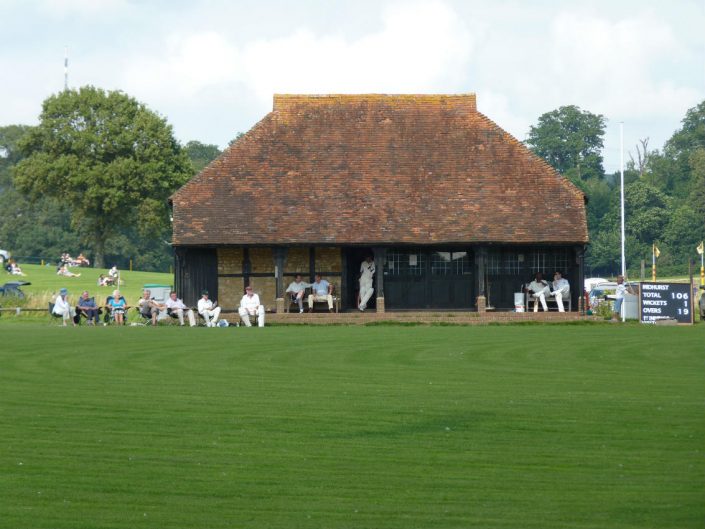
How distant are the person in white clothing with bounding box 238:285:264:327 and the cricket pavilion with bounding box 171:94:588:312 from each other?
2.86 metres

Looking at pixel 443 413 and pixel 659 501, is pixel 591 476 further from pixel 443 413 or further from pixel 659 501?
pixel 443 413

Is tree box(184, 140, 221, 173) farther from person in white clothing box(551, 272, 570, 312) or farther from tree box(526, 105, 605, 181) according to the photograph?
person in white clothing box(551, 272, 570, 312)

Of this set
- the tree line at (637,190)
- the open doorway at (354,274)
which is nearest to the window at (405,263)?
the open doorway at (354,274)

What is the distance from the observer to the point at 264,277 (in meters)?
43.3

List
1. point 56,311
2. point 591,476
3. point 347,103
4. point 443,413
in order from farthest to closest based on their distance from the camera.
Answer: point 347,103
point 56,311
point 443,413
point 591,476

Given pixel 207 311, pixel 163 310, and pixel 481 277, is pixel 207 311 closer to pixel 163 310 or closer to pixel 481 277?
pixel 163 310

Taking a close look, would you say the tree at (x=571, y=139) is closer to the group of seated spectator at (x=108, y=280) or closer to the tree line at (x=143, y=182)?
the tree line at (x=143, y=182)

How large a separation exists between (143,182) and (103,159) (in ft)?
10.8

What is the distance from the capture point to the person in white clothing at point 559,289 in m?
41.5

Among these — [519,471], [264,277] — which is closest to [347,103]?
[264,277]

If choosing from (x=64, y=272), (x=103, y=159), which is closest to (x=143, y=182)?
(x=103, y=159)

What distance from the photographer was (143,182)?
3194 inches

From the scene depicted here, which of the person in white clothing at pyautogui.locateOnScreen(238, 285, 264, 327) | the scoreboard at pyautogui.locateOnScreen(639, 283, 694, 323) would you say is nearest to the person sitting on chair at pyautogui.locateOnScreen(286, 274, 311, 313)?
the person in white clothing at pyautogui.locateOnScreen(238, 285, 264, 327)

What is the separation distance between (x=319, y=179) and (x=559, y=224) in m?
7.54
